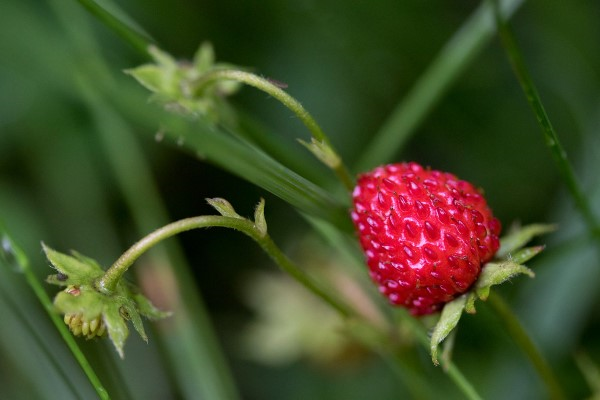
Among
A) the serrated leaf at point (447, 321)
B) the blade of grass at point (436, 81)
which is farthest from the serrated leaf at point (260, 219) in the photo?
the blade of grass at point (436, 81)

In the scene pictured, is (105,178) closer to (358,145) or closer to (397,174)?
(358,145)

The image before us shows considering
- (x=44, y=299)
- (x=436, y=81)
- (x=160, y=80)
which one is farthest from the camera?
(x=436, y=81)

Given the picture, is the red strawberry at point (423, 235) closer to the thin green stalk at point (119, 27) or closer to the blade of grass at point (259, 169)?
the blade of grass at point (259, 169)

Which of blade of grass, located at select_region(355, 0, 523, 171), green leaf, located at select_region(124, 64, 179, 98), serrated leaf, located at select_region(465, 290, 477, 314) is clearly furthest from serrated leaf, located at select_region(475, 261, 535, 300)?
blade of grass, located at select_region(355, 0, 523, 171)

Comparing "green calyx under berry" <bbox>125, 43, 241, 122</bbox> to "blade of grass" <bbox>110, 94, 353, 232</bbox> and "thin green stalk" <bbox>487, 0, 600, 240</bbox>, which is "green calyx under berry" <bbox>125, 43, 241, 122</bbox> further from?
"thin green stalk" <bbox>487, 0, 600, 240</bbox>

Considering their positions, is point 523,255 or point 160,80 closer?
point 523,255

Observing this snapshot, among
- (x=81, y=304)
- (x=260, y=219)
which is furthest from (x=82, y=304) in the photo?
(x=260, y=219)

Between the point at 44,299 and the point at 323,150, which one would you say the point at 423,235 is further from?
the point at 44,299
